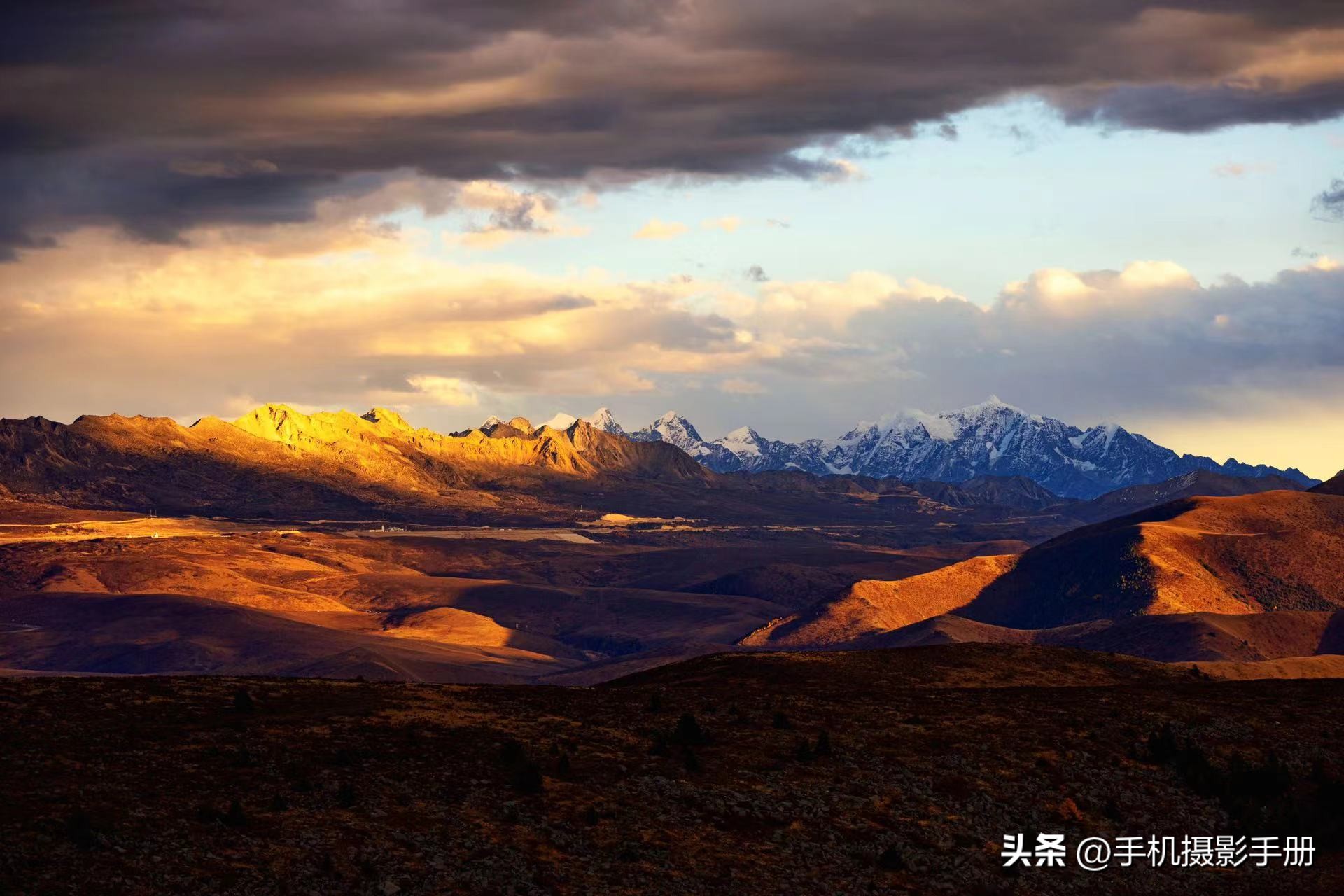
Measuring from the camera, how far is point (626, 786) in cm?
5097

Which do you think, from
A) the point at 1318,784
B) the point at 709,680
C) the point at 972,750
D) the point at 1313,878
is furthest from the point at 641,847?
the point at 709,680

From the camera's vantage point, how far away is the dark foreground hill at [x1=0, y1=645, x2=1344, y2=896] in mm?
43375

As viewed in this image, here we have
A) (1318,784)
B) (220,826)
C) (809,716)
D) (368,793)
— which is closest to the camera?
(220,826)

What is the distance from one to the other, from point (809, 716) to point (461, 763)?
15.8 m

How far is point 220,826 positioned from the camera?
144 feet

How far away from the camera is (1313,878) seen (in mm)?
48812

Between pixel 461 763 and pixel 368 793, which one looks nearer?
pixel 368 793

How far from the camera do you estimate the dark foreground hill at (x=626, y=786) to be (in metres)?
43.4

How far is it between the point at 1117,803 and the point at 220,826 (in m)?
29.8

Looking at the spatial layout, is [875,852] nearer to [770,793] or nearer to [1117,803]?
[770,793]

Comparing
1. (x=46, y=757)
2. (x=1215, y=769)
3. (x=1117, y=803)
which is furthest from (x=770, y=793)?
(x=46, y=757)

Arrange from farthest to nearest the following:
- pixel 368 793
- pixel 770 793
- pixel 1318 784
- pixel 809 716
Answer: pixel 809 716 → pixel 1318 784 → pixel 770 793 → pixel 368 793

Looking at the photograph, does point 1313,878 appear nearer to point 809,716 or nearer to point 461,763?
point 809,716

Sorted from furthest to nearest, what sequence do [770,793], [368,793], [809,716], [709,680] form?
[709,680], [809,716], [770,793], [368,793]
